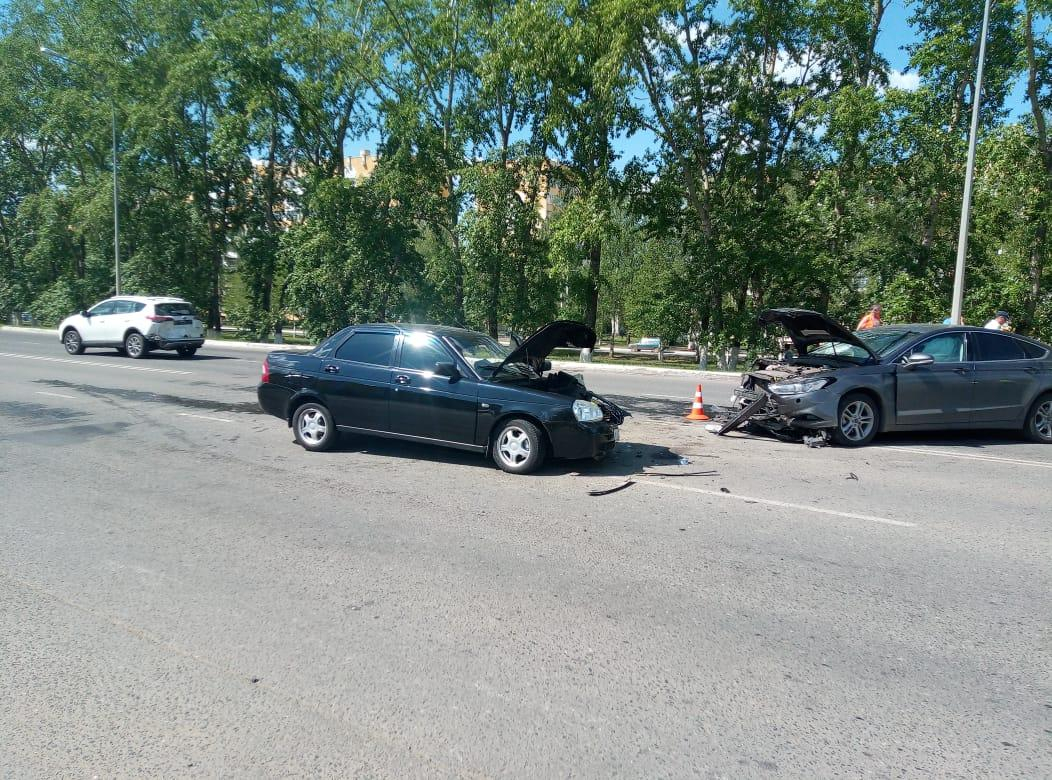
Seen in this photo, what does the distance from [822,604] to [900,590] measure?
0.69 metres

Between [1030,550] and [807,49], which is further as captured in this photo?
[807,49]

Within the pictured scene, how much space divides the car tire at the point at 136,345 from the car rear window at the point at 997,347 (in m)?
21.7

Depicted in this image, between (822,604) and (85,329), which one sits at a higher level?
(85,329)

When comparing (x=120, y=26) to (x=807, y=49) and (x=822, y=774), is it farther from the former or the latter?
(x=822, y=774)

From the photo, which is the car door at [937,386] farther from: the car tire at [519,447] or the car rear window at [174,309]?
Result: the car rear window at [174,309]

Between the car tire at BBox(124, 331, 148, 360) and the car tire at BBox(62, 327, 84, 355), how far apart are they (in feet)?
6.54

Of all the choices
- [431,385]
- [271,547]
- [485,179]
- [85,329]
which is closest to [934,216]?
[485,179]

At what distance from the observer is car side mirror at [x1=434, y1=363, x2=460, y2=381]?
24.9 feet

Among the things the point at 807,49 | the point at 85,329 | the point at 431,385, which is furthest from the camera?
the point at 807,49

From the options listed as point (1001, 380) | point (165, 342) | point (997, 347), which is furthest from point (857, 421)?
point (165, 342)

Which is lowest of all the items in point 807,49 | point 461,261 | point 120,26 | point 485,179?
point 461,261

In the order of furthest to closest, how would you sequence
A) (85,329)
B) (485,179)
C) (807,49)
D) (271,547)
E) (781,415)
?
1. (485,179)
2. (807,49)
3. (85,329)
4. (781,415)
5. (271,547)

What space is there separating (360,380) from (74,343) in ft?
61.5

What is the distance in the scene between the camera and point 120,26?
34844 millimetres
